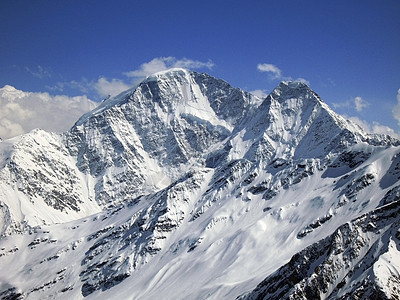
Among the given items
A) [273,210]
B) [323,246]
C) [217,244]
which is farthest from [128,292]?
[323,246]

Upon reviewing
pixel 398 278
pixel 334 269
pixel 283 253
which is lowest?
pixel 398 278

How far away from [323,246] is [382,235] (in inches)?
485

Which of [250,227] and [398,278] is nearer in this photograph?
[398,278]

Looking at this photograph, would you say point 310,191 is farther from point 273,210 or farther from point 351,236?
point 351,236

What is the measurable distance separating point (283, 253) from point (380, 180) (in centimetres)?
4430

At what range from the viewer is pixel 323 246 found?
93812mm

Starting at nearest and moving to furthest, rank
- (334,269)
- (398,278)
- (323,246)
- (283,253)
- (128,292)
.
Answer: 1. (398,278)
2. (334,269)
3. (323,246)
4. (283,253)
5. (128,292)

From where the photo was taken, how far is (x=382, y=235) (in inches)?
3381

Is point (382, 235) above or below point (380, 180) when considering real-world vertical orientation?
below

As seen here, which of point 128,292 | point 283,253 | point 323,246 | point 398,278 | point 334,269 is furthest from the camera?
point 128,292

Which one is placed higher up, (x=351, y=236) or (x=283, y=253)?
(x=283, y=253)

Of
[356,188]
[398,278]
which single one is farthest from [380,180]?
[398,278]

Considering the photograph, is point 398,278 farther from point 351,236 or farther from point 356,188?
point 356,188

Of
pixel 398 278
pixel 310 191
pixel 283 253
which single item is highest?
pixel 310 191
